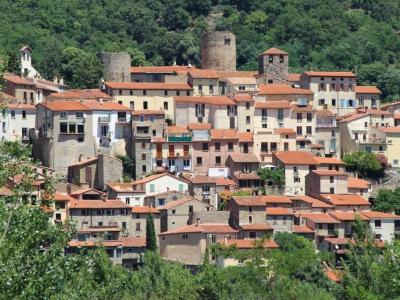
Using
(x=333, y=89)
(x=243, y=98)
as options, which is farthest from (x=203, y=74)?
(x=333, y=89)

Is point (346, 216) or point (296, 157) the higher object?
point (296, 157)

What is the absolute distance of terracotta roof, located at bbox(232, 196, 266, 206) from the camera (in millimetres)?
65438

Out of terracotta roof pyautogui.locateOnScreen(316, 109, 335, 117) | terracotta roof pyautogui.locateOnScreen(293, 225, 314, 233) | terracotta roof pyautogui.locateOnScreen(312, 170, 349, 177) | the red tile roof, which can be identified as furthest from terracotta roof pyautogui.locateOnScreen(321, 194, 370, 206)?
the red tile roof

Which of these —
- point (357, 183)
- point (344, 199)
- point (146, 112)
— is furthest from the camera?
point (146, 112)

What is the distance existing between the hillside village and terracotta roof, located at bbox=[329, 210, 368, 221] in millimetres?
49

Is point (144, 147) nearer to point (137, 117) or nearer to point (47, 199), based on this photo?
point (137, 117)

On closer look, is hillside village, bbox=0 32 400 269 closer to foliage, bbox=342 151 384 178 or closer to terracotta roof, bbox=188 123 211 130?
terracotta roof, bbox=188 123 211 130

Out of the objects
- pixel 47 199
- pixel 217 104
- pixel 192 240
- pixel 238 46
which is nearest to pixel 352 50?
pixel 238 46

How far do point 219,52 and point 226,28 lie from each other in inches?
1008

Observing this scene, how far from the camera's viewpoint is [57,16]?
363 ft

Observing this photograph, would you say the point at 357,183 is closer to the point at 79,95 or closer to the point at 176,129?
the point at 176,129

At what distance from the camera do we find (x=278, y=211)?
218ft

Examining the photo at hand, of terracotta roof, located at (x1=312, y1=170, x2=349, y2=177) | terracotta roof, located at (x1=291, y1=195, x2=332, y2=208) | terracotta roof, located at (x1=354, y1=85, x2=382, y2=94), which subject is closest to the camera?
terracotta roof, located at (x1=291, y1=195, x2=332, y2=208)

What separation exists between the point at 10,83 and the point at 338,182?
18455 mm
